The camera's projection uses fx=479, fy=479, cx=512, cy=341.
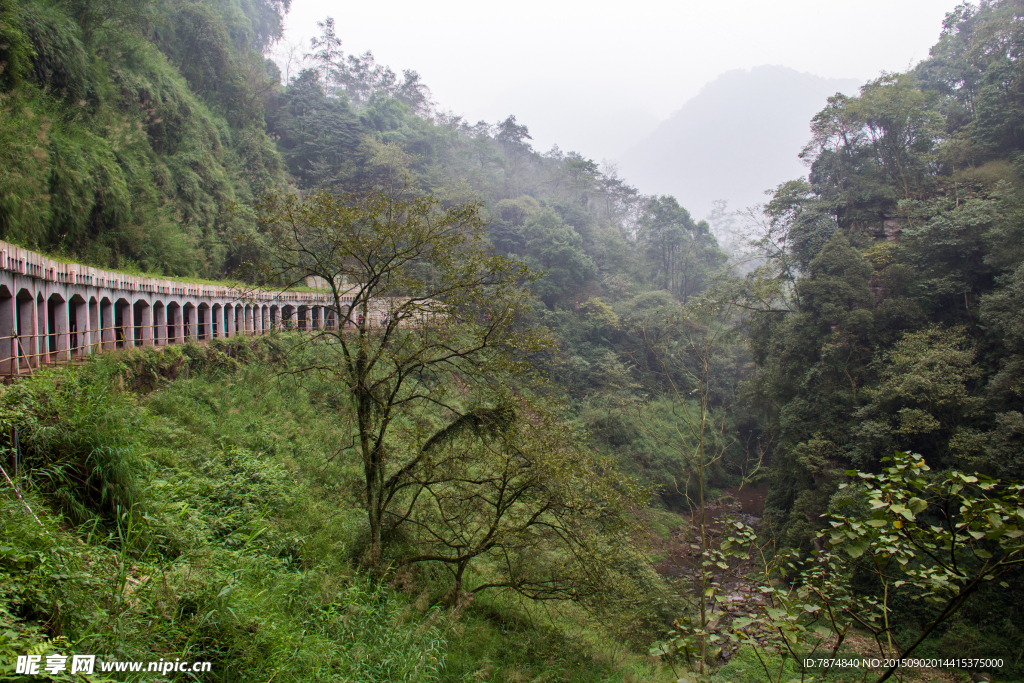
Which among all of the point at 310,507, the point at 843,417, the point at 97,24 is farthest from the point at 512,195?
the point at 310,507

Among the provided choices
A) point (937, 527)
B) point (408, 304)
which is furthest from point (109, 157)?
point (937, 527)

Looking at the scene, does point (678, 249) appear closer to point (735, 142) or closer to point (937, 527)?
point (937, 527)

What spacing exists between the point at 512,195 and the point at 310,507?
3701 centimetres

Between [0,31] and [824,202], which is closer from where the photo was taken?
[0,31]

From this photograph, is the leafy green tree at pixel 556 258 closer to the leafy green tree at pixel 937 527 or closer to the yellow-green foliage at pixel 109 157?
the yellow-green foliage at pixel 109 157

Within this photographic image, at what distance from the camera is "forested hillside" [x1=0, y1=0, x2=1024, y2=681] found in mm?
3568

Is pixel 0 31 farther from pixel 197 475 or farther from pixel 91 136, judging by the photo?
pixel 197 475

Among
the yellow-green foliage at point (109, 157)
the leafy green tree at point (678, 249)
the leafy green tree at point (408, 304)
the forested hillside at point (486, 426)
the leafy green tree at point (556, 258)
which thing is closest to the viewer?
the forested hillside at point (486, 426)

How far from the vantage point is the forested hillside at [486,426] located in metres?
3.57

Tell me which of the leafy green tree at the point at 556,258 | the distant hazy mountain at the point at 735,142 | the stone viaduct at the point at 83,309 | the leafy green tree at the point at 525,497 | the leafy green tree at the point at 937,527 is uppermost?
the distant hazy mountain at the point at 735,142

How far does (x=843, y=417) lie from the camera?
46.7 ft

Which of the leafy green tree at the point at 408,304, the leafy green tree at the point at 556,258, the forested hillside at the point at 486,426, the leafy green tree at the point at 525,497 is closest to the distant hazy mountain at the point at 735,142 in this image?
the leafy green tree at the point at 556,258
